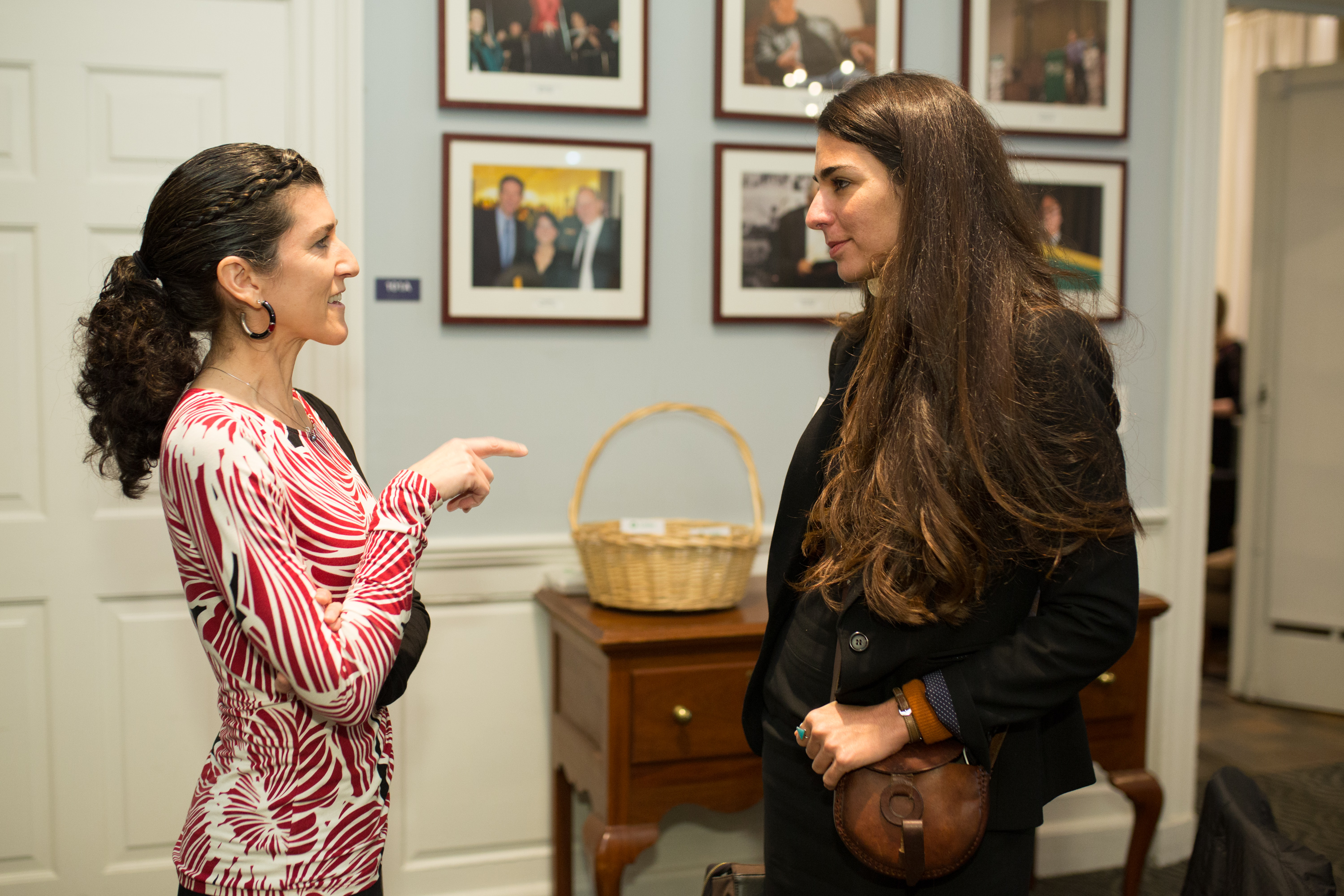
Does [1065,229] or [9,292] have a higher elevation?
[1065,229]

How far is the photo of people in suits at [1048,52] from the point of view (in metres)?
2.99

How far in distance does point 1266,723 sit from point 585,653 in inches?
134

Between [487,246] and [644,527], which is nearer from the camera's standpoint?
[644,527]

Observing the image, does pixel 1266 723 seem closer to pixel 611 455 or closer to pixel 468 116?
pixel 611 455

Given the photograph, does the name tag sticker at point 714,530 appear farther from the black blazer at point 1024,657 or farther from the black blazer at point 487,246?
the black blazer at point 1024,657

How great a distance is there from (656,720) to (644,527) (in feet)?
1.46

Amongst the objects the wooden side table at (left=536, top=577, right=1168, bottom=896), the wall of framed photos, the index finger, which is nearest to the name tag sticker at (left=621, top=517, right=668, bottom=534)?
Answer: the wooden side table at (left=536, top=577, right=1168, bottom=896)

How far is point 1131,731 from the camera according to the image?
109 inches

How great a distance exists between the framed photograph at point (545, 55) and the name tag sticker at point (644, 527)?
1.06 m

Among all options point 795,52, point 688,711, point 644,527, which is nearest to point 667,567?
point 644,527

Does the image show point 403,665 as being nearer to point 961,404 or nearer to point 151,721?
point 961,404

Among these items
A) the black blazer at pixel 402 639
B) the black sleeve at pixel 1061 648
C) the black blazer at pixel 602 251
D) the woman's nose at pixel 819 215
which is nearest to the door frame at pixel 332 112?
the black blazer at pixel 602 251

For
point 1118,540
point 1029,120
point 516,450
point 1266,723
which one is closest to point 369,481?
point 516,450

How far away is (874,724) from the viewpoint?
1.31 metres
